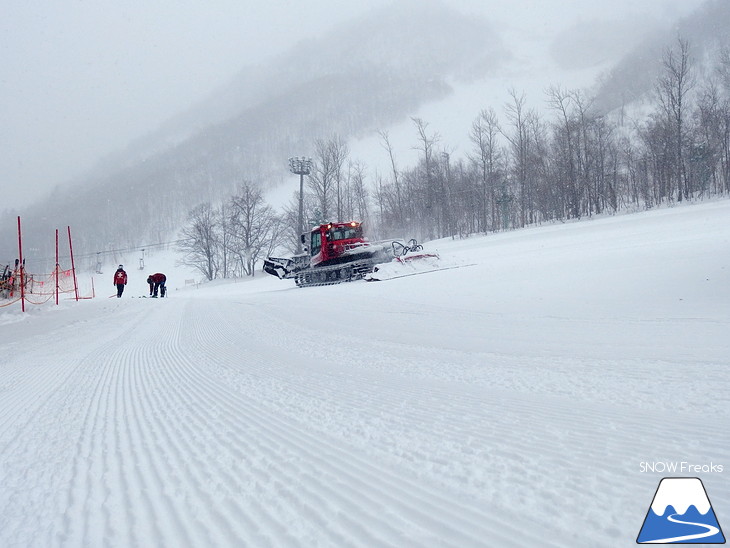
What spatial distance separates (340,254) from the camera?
20.6 meters

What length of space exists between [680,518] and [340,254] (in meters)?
19.5

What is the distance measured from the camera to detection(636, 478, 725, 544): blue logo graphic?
130 centimetres

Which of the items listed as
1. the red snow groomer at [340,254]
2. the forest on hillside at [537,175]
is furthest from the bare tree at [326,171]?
the red snow groomer at [340,254]

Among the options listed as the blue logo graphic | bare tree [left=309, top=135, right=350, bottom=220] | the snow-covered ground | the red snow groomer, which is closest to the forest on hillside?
bare tree [left=309, top=135, right=350, bottom=220]

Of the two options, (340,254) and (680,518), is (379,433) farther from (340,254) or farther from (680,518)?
(340,254)

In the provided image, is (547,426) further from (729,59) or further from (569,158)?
(729,59)

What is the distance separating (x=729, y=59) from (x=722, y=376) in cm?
5684

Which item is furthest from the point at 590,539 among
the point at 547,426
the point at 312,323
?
the point at 312,323

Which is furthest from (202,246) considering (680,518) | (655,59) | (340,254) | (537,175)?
(655,59)

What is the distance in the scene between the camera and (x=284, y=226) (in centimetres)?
6047

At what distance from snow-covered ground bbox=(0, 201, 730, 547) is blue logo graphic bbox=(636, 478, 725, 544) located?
56 mm

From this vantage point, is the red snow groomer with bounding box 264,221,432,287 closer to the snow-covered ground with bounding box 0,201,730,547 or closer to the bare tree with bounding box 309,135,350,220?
the snow-covered ground with bounding box 0,201,730,547

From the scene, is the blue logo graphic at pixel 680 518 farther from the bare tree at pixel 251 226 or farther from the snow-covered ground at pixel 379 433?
the bare tree at pixel 251 226

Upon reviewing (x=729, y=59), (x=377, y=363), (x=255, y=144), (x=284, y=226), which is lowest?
(x=377, y=363)
